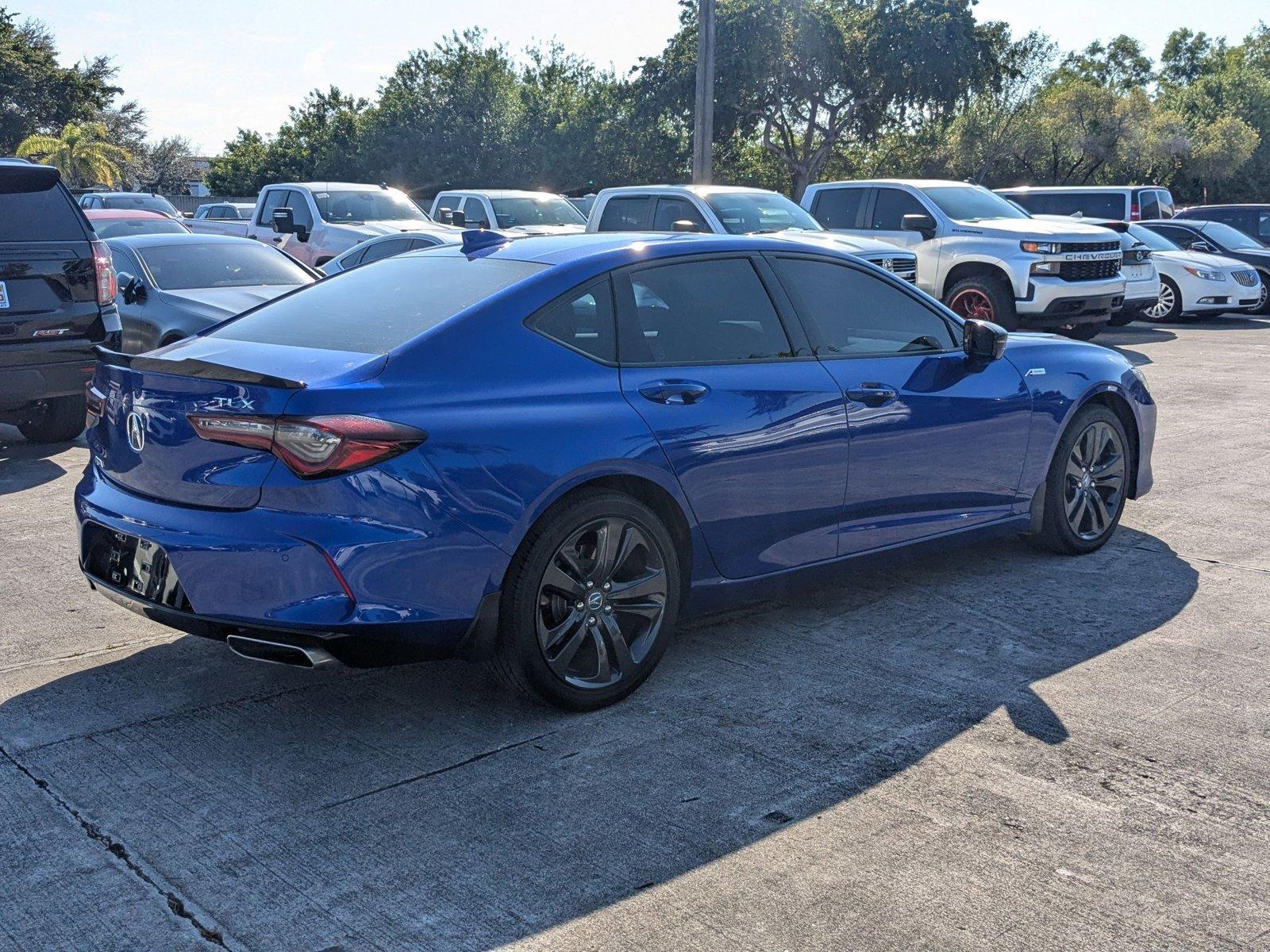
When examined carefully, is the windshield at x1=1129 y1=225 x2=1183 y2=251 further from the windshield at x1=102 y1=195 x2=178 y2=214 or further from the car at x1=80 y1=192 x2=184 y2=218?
the windshield at x1=102 y1=195 x2=178 y2=214

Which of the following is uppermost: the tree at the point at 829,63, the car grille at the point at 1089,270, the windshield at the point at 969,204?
the tree at the point at 829,63

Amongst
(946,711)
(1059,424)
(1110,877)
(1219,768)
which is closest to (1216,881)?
(1110,877)

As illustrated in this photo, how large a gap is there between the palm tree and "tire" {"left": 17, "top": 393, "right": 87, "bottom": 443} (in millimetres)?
46370

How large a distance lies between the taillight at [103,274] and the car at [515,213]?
380 inches

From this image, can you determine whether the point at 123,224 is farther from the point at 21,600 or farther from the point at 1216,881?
the point at 1216,881

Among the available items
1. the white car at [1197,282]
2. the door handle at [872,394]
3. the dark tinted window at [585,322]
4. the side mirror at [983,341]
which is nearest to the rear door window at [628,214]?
the white car at [1197,282]

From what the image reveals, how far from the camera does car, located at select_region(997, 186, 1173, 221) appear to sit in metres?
21.2

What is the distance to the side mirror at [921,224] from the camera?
14695mm

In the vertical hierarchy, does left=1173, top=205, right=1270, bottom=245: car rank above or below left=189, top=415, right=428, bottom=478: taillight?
above

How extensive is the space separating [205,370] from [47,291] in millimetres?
5155

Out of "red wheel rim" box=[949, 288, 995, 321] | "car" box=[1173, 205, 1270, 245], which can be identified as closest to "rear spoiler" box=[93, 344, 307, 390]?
"red wheel rim" box=[949, 288, 995, 321]

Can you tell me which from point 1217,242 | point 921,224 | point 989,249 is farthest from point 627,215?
point 1217,242

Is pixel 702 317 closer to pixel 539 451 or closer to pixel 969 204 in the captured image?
pixel 539 451

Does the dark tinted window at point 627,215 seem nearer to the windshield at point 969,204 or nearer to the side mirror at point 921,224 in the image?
the side mirror at point 921,224
